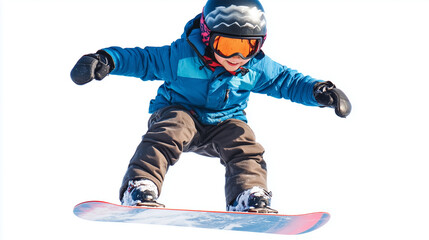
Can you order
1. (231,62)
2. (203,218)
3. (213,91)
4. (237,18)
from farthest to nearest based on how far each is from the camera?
(213,91) < (231,62) < (237,18) < (203,218)

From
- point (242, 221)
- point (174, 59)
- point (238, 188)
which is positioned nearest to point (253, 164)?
point (238, 188)

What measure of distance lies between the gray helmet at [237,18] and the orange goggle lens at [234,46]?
0.06 metres

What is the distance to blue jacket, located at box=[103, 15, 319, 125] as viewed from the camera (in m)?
3.34

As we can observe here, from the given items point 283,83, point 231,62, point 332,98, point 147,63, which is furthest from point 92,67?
point 332,98

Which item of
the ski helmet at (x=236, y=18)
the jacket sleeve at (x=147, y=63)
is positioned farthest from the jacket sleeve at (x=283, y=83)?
the jacket sleeve at (x=147, y=63)

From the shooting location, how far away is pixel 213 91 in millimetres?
3359

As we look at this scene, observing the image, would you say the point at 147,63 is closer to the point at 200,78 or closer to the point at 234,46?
the point at 200,78

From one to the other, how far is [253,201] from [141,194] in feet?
1.78

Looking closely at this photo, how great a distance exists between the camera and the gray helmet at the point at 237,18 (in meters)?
3.10

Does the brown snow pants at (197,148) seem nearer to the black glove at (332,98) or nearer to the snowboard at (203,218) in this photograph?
the snowboard at (203,218)

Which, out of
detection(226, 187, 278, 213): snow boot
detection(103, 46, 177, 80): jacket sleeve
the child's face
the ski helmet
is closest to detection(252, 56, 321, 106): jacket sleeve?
the child's face

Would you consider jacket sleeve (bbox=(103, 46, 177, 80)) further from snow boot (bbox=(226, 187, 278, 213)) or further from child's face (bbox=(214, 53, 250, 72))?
snow boot (bbox=(226, 187, 278, 213))

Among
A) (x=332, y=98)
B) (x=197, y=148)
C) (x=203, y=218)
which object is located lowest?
(x=203, y=218)

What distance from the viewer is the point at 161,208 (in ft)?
8.79
